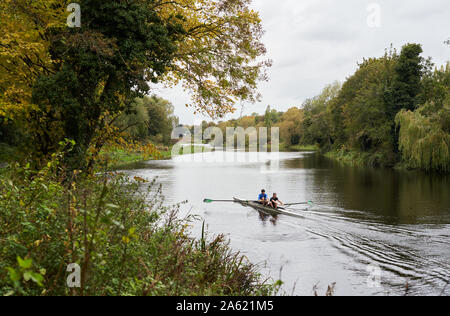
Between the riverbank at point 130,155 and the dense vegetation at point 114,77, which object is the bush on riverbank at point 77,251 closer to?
the dense vegetation at point 114,77

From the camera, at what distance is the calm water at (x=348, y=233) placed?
11055 millimetres

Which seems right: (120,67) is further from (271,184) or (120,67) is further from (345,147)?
(345,147)

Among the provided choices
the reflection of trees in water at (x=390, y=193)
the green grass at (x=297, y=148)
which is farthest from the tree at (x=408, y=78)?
the green grass at (x=297, y=148)

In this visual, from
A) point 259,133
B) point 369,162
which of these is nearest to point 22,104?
point 369,162

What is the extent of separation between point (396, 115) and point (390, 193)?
16164mm

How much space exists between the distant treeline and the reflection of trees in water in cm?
291

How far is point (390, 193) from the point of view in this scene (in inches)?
1031

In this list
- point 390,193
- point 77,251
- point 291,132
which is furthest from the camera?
point 291,132

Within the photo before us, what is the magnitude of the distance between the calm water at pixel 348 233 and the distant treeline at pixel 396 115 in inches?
159

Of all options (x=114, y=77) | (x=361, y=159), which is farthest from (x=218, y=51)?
(x=361, y=159)

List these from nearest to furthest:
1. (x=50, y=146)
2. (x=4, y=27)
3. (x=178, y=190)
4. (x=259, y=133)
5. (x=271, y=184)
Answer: (x=4, y=27)
(x=50, y=146)
(x=178, y=190)
(x=271, y=184)
(x=259, y=133)

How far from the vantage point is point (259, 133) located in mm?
113188

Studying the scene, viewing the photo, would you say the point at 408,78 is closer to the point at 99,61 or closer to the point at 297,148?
the point at 99,61

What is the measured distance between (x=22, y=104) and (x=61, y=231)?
22.9ft
